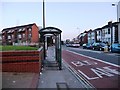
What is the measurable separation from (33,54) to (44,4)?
393 inches

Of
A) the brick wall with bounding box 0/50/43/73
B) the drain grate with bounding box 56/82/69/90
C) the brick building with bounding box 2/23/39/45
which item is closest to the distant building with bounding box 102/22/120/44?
the brick building with bounding box 2/23/39/45

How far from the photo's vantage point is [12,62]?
1258cm

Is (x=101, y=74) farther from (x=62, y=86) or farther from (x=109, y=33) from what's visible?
(x=109, y=33)

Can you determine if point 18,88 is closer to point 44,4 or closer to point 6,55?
point 6,55

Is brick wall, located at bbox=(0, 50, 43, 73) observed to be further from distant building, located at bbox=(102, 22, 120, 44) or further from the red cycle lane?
distant building, located at bbox=(102, 22, 120, 44)

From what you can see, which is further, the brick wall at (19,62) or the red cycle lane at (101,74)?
the brick wall at (19,62)

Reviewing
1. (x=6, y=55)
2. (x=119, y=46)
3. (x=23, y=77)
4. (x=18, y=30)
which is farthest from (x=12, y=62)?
(x=18, y=30)

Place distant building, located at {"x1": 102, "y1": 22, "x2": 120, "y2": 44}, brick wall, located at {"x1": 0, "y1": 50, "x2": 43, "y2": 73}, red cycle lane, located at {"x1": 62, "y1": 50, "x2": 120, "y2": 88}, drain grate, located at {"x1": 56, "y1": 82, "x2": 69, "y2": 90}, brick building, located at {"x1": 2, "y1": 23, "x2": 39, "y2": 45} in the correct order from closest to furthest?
drain grate, located at {"x1": 56, "y1": 82, "x2": 69, "y2": 90}
red cycle lane, located at {"x1": 62, "y1": 50, "x2": 120, "y2": 88}
brick wall, located at {"x1": 0, "y1": 50, "x2": 43, "y2": 73}
distant building, located at {"x1": 102, "y1": 22, "x2": 120, "y2": 44}
brick building, located at {"x1": 2, "y1": 23, "x2": 39, "y2": 45}

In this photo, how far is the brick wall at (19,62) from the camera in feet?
41.2

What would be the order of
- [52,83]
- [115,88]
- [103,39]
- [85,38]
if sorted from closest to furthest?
[115,88] < [52,83] < [103,39] < [85,38]

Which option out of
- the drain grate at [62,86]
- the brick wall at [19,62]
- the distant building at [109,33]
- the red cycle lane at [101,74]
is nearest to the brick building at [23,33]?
the distant building at [109,33]

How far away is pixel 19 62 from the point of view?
496 inches

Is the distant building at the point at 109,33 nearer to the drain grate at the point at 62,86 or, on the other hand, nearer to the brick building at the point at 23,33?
the brick building at the point at 23,33

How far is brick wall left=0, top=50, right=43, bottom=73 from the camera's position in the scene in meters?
12.6
